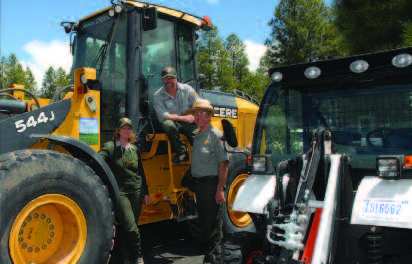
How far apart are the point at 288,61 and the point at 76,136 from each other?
25.8 m

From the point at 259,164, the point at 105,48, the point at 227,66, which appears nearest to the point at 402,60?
the point at 259,164

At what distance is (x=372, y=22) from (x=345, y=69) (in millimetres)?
3436

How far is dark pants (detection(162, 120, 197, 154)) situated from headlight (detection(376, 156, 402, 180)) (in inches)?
110

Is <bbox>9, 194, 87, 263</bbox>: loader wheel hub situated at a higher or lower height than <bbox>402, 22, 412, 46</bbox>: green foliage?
lower

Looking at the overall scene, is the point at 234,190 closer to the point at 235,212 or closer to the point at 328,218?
the point at 235,212

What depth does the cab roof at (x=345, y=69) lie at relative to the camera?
3875 mm

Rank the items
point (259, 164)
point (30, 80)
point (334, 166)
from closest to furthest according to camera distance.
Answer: point (334, 166) → point (259, 164) → point (30, 80)

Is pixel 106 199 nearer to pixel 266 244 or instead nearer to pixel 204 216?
pixel 204 216

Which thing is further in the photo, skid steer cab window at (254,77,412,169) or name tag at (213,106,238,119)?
name tag at (213,106,238,119)

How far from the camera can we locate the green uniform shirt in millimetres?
5059

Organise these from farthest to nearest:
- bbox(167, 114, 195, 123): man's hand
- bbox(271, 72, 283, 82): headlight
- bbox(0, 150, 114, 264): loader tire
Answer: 1. bbox(167, 114, 195, 123): man's hand
2. bbox(271, 72, 283, 82): headlight
3. bbox(0, 150, 114, 264): loader tire

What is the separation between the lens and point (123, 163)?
5.05 meters

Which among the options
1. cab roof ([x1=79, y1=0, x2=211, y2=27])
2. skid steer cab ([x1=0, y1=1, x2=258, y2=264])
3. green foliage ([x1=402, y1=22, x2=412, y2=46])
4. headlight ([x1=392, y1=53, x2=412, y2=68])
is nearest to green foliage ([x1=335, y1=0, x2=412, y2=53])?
green foliage ([x1=402, y1=22, x2=412, y2=46])

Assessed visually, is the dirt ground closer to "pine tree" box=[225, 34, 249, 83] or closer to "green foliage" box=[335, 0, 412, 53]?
"green foliage" box=[335, 0, 412, 53]
